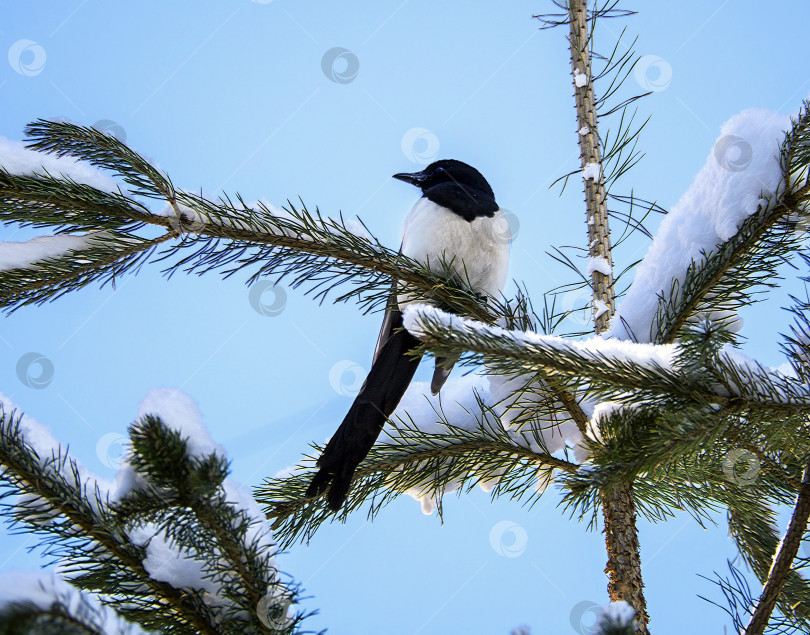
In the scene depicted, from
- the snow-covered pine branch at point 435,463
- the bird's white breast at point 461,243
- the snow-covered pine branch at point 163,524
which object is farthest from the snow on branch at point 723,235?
the snow-covered pine branch at point 163,524

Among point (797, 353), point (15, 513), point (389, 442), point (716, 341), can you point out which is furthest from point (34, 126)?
point (797, 353)

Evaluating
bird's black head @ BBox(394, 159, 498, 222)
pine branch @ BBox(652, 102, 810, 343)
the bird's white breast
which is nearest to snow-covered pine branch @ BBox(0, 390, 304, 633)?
pine branch @ BBox(652, 102, 810, 343)

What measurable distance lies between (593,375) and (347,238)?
66cm

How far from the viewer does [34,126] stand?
1.31m

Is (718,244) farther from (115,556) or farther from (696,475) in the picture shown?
(115,556)

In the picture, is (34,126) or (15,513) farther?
(34,126)

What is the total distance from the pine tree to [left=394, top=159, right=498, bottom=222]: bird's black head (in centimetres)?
30

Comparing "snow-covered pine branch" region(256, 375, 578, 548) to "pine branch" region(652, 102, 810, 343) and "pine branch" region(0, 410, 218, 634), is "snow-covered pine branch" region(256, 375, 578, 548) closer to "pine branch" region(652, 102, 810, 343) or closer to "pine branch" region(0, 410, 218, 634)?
"pine branch" region(652, 102, 810, 343)

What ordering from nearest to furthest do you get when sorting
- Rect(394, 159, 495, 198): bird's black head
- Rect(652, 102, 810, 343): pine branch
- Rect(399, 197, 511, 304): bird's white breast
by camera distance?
Rect(652, 102, 810, 343): pine branch → Rect(399, 197, 511, 304): bird's white breast → Rect(394, 159, 495, 198): bird's black head

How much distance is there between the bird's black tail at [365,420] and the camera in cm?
127

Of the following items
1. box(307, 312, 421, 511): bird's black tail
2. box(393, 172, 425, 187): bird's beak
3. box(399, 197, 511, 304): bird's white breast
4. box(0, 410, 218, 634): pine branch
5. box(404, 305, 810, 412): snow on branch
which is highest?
box(393, 172, 425, 187): bird's beak

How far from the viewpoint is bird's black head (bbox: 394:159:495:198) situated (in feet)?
6.92

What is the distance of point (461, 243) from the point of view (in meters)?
1.83

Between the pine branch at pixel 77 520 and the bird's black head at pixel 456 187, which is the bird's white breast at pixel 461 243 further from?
the pine branch at pixel 77 520
